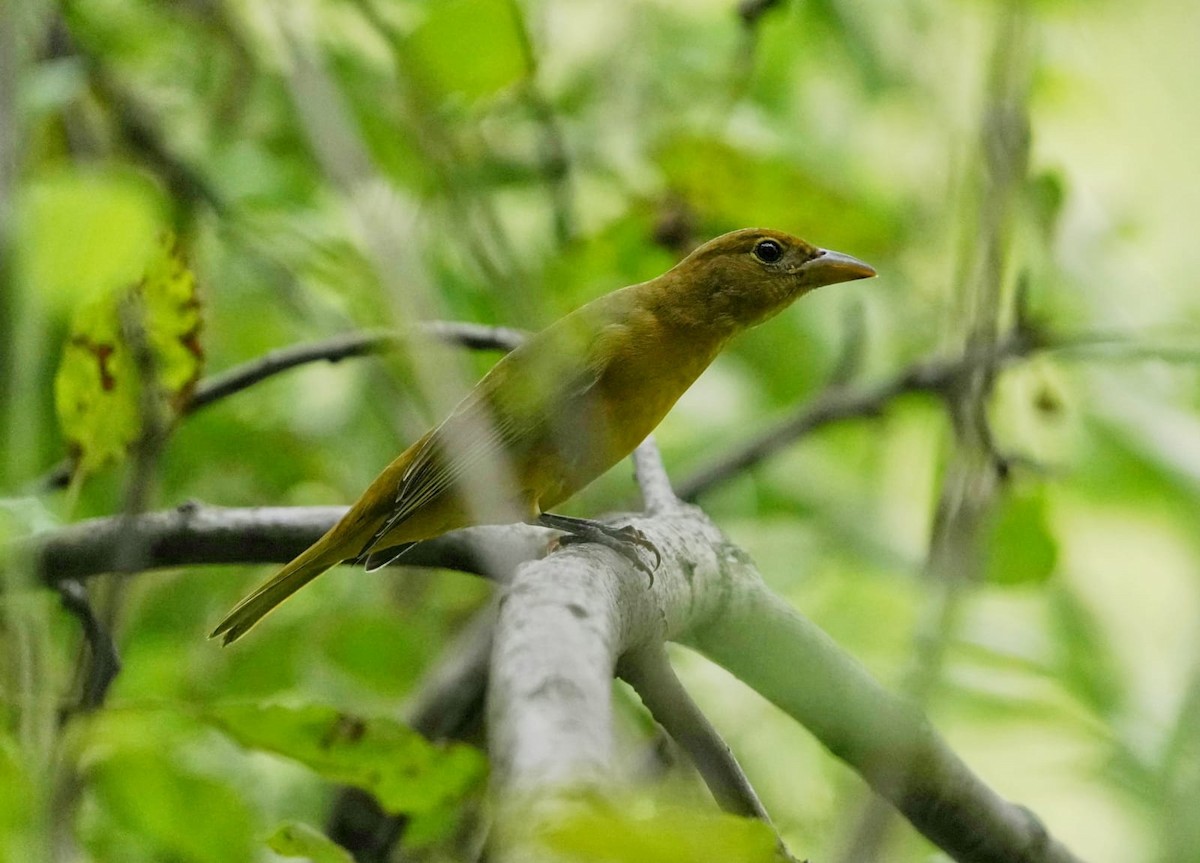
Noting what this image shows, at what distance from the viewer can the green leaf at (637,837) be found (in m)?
0.83

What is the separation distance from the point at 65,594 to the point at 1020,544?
195 centimetres

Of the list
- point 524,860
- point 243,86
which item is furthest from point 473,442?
point 243,86

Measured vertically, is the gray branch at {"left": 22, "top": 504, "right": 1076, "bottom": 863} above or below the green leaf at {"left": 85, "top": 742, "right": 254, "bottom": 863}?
above

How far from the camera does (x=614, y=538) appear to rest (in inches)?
→ 102

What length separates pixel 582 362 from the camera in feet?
11.4

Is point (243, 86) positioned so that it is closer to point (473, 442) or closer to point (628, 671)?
point (473, 442)

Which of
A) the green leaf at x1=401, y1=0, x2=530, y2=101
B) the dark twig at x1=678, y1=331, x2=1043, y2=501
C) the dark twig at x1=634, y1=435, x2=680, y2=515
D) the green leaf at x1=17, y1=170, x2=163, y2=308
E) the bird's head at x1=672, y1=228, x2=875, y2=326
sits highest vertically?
the green leaf at x1=401, y1=0, x2=530, y2=101

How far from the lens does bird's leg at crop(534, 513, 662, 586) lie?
91.7 inches

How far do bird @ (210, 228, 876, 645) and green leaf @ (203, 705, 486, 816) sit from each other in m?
0.65

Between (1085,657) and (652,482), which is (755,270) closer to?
(652,482)

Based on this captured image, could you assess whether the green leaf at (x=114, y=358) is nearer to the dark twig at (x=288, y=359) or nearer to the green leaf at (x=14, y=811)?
the dark twig at (x=288, y=359)

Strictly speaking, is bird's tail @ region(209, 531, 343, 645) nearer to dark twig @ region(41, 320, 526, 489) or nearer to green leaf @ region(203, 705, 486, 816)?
dark twig @ region(41, 320, 526, 489)

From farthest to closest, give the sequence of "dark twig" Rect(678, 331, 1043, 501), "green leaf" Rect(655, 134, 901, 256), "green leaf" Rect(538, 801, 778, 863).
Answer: "dark twig" Rect(678, 331, 1043, 501) < "green leaf" Rect(655, 134, 901, 256) < "green leaf" Rect(538, 801, 778, 863)

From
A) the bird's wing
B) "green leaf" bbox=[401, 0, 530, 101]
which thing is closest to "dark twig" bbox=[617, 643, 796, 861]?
the bird's wing
